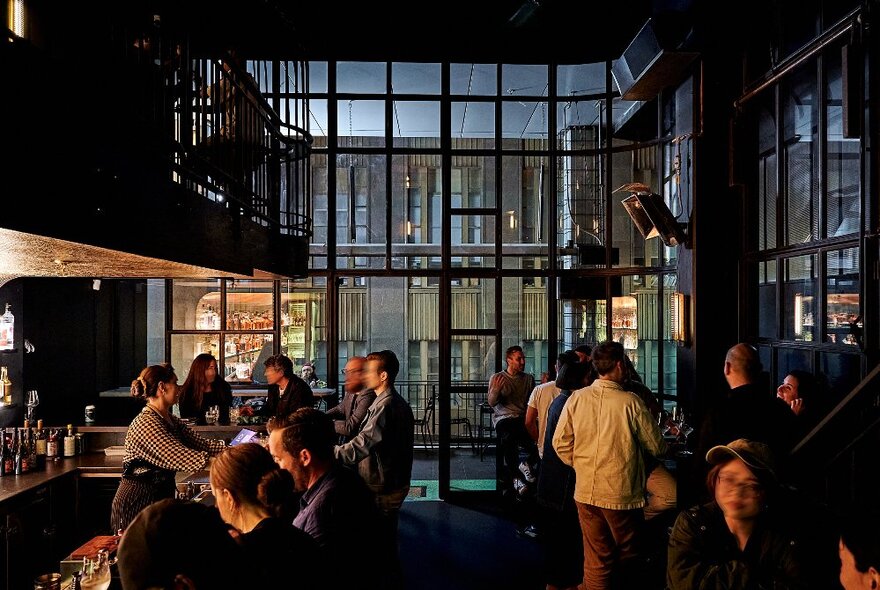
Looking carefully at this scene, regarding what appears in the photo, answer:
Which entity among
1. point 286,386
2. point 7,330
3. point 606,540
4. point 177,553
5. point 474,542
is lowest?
point 474,542

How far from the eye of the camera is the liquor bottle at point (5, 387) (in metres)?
6.97

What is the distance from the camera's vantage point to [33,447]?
5965 millimetres

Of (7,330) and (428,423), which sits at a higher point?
(7,330)

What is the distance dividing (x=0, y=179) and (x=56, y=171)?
342 millimetres

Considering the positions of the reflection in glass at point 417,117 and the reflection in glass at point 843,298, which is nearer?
the reflection in glass at point 843,298

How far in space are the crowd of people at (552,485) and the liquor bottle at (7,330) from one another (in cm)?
218

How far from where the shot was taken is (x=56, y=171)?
7.73 feet

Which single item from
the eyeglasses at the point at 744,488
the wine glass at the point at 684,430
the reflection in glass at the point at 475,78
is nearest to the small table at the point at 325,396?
the wine glass at the point at 684,430

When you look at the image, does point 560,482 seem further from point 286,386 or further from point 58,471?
point 58,471

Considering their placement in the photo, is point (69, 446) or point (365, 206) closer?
point (69, 446)

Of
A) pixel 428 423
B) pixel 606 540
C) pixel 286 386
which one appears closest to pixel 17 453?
pixel 286 386

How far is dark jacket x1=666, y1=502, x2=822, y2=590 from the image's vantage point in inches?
94.0

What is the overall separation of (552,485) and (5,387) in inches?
246

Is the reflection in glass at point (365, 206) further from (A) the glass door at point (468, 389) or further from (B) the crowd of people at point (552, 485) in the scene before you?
(B) the crowd of people at point (552, 485)
